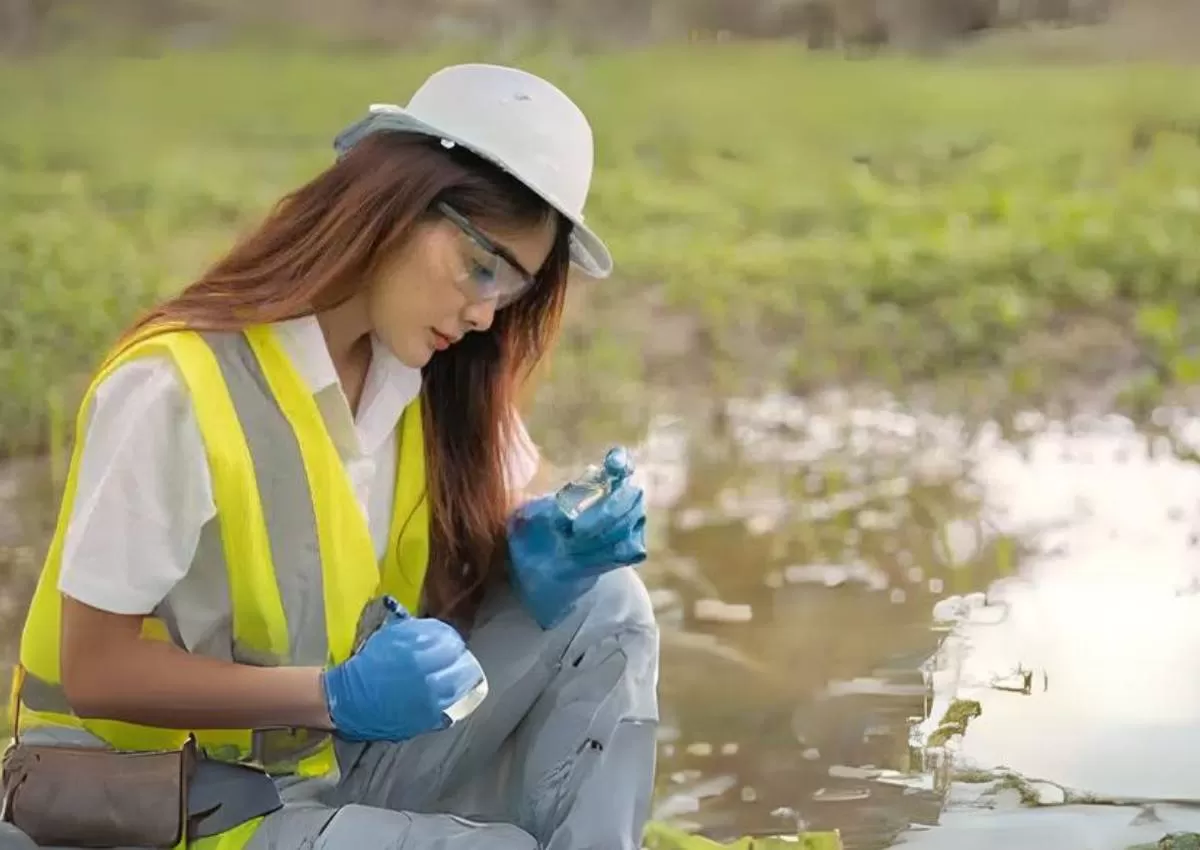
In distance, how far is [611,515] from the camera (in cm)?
136

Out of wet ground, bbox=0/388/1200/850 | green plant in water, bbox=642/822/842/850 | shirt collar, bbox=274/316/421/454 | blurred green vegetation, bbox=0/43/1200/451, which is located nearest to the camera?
shirt collar, bbox=274/316/421/454

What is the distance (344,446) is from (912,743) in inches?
37.7

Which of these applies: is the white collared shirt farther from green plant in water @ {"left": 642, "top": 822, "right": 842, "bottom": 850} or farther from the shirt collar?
green plant in water @ {"left": 642, "top": 822, "right": 842, "bottom": 850}

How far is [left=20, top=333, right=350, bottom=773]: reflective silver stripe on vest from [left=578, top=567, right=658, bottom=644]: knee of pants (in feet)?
0.81

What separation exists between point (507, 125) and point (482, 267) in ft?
0.38

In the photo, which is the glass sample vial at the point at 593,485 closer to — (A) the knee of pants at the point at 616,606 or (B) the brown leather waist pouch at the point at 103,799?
(A) the knee of pants at the point at 616,606

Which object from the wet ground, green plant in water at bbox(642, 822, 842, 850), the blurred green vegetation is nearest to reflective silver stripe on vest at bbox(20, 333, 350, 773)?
green plant in water at bbox(642, 822, 842, 850)

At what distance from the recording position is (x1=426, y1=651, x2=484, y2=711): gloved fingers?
118cm

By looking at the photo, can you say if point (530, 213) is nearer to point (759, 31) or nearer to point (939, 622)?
point (939, 622)

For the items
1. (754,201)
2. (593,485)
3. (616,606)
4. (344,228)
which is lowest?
(616,606)

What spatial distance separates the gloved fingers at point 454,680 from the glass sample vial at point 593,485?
21 centimetres

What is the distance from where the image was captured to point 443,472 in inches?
55.1

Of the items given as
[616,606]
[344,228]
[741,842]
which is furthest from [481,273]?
[741,842]

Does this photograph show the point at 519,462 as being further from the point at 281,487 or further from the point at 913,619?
the point at 913,619
